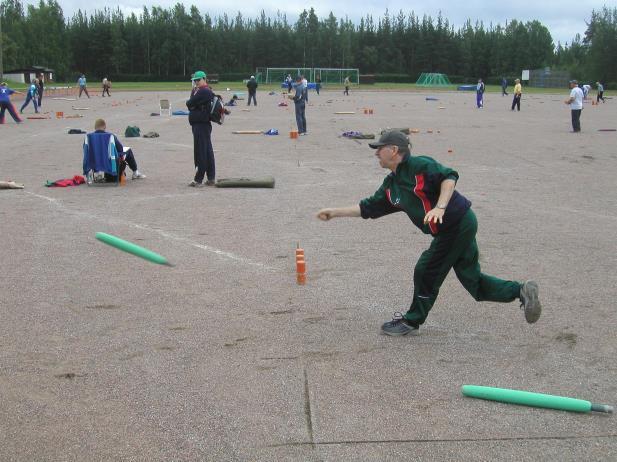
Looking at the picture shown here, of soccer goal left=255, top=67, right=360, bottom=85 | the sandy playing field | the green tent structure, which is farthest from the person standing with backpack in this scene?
the green tent structure

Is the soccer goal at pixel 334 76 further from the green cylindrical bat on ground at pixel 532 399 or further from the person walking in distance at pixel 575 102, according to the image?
the green cylindrical bat on ground at pixel 532 399

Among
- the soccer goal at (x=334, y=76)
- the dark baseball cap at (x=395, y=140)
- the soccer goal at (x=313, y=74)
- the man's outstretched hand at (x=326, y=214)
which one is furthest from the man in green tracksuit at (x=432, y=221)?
the soccer goal at (x=334, y=76)

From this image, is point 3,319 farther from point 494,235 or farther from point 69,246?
point 494,235

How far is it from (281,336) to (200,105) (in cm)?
859

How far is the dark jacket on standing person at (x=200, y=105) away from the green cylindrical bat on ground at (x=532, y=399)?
9.80 m

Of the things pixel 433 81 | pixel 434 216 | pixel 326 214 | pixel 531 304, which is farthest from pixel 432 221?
pixel 433 81

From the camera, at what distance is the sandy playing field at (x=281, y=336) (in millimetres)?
4078

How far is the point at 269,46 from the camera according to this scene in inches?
6009

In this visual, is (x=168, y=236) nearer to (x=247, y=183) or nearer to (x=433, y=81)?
(x=247, y=183)

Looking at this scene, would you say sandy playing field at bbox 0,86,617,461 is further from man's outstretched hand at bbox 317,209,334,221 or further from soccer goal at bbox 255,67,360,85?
soccer goal at bbox 255,67,360,85

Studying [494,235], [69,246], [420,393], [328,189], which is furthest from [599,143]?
[420,393]

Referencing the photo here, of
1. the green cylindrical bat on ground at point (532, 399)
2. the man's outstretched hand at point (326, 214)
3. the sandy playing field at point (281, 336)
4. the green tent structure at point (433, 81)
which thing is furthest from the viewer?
the green tent structure at point (433, 81)

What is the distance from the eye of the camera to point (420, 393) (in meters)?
4.63

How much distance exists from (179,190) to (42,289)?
636 cm
